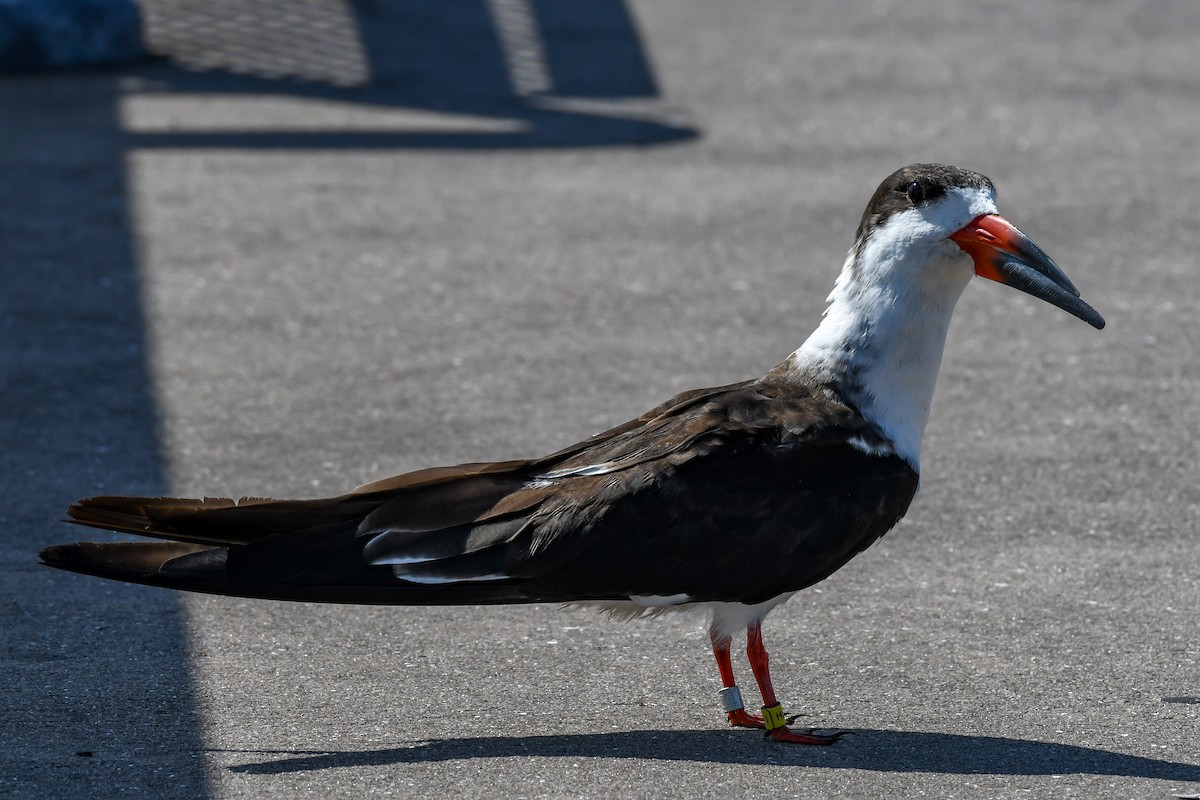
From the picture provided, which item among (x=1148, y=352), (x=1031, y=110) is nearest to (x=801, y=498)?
(x=1148, y=352)

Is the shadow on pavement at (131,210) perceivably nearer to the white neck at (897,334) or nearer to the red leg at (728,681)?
the red leg at (728,681)

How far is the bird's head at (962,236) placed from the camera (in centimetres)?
481

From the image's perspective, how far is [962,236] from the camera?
4832 millimetres

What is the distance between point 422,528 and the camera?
466 cm

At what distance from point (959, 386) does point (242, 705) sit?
408cm

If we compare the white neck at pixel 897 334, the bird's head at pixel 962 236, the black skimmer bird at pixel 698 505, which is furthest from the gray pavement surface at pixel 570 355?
the bird's head at pixel 962 236

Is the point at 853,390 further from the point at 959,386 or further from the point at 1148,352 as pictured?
the point at 1148,352

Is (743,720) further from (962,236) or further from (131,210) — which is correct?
(131,210)

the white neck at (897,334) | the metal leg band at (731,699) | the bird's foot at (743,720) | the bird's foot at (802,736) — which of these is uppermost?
the white neck at (897,334)

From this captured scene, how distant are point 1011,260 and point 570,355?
3.60 m

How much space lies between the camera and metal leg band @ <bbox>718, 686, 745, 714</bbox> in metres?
4.91

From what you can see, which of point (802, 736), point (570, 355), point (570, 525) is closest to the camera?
point (570, 525)

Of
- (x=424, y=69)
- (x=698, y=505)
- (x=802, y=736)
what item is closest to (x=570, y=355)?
(x=698, y=505)

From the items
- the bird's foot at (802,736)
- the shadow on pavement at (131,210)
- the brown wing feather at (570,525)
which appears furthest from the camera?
the shadow on pavement at (131,210)
